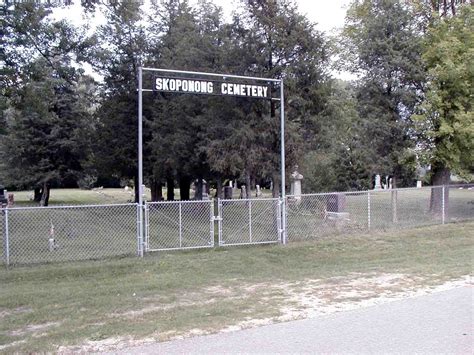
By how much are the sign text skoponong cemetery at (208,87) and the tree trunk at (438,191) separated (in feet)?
26.7

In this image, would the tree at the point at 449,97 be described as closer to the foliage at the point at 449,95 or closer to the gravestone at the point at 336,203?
the foliage at the point at 449,95

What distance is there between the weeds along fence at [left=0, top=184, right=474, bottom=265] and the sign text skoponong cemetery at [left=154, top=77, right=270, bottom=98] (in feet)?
9.40

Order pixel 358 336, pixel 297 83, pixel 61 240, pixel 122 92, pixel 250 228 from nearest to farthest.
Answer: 1. pixel 358 336
2. pixel 250 228
3. pixel 61 240
4. pixel 297 83
5. pixel 122 92

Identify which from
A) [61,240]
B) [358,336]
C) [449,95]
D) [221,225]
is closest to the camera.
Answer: [358,336]

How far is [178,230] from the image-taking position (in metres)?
17.6

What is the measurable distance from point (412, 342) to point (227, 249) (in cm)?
792

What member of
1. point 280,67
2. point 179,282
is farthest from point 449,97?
point 179,282

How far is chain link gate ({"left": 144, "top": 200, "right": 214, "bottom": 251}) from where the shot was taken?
42.1 feet

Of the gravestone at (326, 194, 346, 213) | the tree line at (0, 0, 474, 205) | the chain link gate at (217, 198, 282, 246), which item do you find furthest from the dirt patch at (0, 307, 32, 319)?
the gravestone at (326, 194, 346, 213)

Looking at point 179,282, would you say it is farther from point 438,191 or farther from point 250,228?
point 438,191

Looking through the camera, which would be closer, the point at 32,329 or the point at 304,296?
the point at 32,329

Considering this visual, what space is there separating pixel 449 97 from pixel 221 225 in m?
11.0

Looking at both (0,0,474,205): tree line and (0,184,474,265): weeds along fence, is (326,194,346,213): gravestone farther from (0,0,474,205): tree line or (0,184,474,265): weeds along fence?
(0,0,474,205): tree line

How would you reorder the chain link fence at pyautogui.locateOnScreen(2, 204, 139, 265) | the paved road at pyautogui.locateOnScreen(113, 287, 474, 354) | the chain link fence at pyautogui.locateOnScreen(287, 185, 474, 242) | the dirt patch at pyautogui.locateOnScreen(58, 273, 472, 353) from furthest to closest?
the chain link fence at pyautogui.locateOnScreen(287, 185, 474, 242)
the chain link fence at pyautogui.locateOnScreen(2, 204, 139, 265)
the dirt patch at pyautogui.locateOnScreen(58, 273, 472, 353)
the paved road at pyautogui.locateOnScreen(113, 287, 474, 354)
